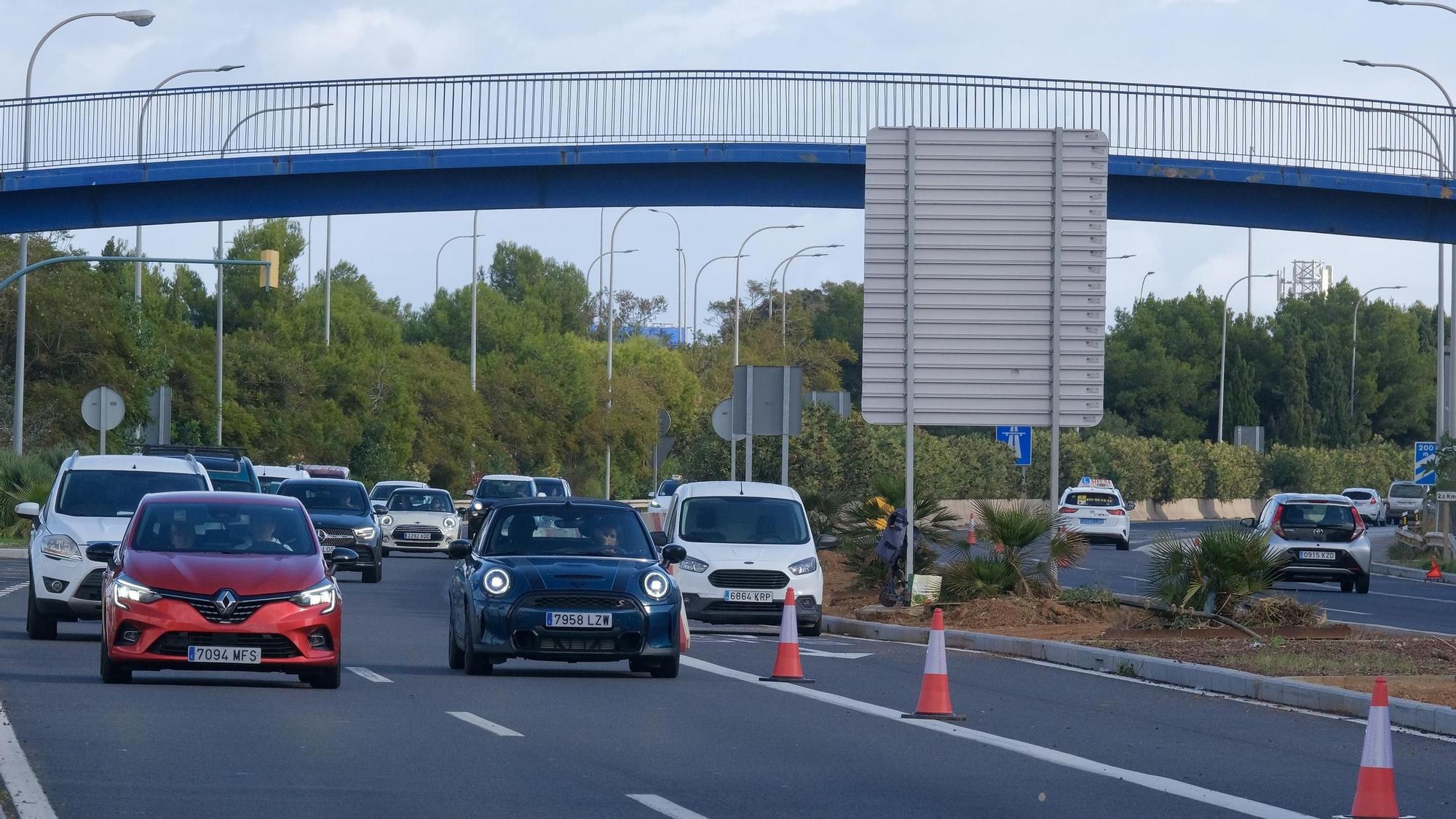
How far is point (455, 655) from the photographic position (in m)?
17.4

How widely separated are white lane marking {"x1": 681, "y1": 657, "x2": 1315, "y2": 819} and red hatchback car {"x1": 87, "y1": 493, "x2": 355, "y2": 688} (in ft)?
11.7

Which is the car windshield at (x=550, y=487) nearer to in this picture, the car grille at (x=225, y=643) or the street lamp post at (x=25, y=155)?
the street lamp post at (x=25, y=155)

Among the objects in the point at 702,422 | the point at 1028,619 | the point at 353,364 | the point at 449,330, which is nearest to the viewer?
the point at 1028,619

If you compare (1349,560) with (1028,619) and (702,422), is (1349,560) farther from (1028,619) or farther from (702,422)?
(702,422)

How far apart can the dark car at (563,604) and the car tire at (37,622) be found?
4538mm

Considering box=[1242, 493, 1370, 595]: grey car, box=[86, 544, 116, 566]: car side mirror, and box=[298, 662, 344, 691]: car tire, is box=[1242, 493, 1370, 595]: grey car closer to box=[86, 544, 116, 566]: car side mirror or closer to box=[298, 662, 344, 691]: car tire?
box=[298, 662, 344, 691]: car tire

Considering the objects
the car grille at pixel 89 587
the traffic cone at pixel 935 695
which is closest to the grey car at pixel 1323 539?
the car grille at pixel 89 587

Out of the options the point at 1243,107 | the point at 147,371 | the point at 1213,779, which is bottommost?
the point at 1213,779

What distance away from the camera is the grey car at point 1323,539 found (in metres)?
34.2

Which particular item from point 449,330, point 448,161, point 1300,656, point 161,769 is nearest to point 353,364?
point 449,330

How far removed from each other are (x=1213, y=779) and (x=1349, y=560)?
2428 cm

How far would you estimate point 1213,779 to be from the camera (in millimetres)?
11141

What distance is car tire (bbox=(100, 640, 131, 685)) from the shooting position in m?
14.9

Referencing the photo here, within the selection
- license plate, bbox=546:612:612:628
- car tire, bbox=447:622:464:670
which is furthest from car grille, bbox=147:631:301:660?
car tire, bbox=447:622:464:670
